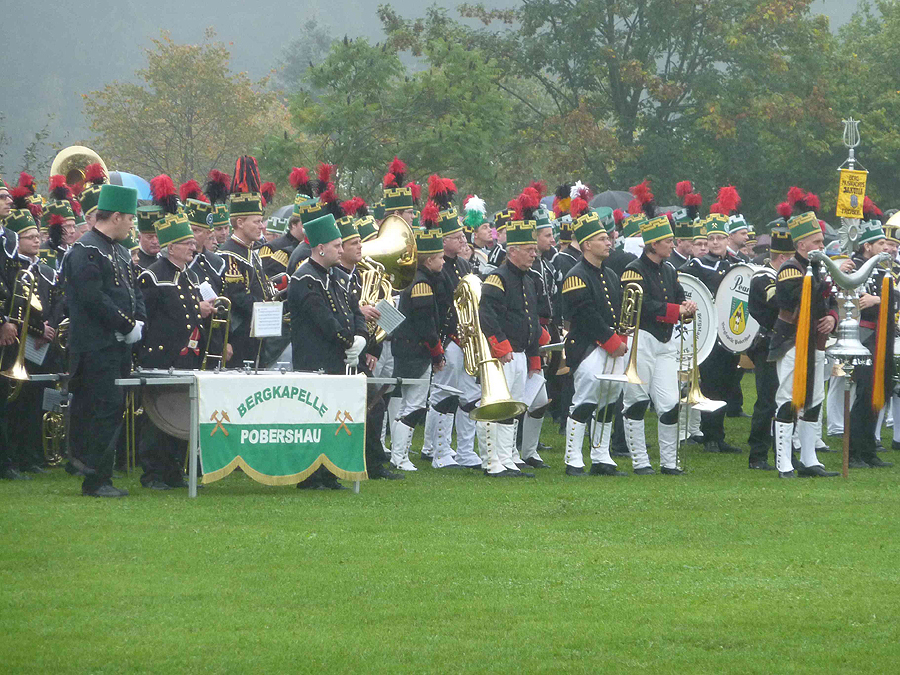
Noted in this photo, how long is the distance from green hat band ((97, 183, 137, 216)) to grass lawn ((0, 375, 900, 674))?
2139 mm

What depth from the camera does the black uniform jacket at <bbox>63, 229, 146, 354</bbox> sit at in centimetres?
1008

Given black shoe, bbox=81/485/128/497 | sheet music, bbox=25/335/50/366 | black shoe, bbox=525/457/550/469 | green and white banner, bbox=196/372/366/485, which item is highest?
sheet music, bbox=25/335/50/366

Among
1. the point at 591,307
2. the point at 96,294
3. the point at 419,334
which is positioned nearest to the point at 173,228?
the point at 96,294

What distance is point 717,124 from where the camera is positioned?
118 ft

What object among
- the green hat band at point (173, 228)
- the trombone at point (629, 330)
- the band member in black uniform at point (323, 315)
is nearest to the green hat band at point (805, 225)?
the trombone at point (629, 330)

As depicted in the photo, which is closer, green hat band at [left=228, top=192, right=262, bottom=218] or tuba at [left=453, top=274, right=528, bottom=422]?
tuba at [left=453, top=274, right=528, bottom=422]

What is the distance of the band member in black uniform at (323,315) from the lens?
11.0 m

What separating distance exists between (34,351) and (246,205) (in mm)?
2296

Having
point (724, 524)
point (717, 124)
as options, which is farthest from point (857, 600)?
point (717, 124)

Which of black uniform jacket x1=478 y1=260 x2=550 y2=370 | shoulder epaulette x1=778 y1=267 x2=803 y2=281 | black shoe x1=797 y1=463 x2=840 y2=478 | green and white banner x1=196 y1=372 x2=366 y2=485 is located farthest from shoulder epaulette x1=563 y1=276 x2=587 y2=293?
black shoe x1=797 y1=463 x2=840 y2=478

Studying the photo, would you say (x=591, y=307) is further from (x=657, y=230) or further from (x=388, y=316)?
(x=388, y=316)

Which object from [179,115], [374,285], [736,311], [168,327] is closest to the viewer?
[168,327]

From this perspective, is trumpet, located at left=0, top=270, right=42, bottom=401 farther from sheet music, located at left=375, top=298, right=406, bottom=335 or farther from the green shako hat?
sheet music, located at left=375, top=298, right=406, bottom=335

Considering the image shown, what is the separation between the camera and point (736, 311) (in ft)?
46.0
